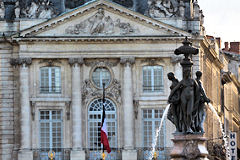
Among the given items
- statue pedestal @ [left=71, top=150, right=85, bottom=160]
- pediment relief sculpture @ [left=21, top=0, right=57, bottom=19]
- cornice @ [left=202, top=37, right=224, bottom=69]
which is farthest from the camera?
cornice @ [left=202, top=37, right=224, bottom=69]

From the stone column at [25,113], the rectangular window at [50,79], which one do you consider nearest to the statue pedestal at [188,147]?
the stone column at [25,113]

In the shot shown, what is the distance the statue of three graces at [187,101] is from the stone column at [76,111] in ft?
125

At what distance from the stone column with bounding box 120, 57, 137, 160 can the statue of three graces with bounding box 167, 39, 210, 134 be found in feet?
125

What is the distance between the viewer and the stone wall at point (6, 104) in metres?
68.0

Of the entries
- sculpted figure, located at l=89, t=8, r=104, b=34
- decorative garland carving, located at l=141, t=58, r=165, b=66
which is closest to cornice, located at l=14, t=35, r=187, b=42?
sculpted figure, located at l=89, t=8, r=104, b=34

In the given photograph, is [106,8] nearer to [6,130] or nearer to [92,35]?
[92,35]

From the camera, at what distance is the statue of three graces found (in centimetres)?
2877

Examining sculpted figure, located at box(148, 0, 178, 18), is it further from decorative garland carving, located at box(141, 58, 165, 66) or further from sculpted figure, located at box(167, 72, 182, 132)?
sculpted figure, located at box(167, 72, 182, 132)

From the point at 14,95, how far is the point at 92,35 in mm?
6418

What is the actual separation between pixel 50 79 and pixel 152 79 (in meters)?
6.62

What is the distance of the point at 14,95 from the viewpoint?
6831 centimetres

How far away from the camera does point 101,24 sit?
67438 millimetres

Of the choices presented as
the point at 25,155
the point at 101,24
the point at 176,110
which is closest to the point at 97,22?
the point at 101,24

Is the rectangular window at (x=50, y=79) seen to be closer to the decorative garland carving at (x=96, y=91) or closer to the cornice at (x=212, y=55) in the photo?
the decorative garland carving at (x=96, y=91)
